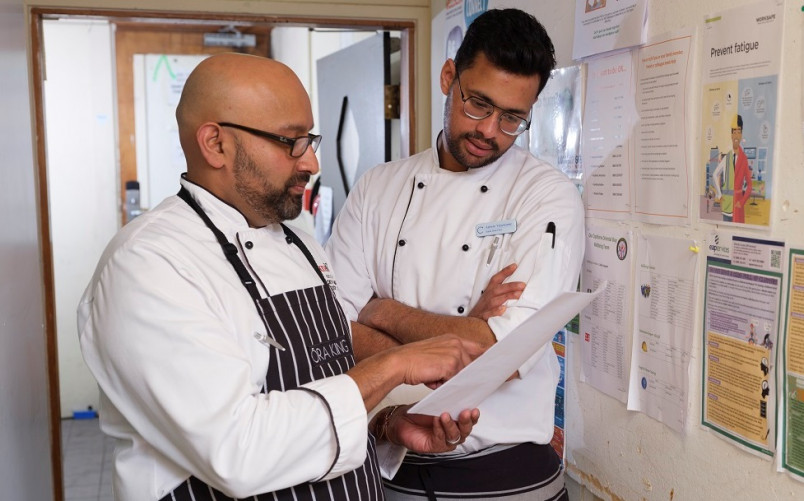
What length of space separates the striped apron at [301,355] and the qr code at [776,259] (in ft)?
2.45

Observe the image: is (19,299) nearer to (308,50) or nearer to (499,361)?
(499,361)

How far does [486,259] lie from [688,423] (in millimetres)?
510

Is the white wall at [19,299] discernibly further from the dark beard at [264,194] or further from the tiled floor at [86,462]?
the tiled floor at [86,462]

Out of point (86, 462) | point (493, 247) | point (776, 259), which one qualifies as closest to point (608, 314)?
point (493, 247)

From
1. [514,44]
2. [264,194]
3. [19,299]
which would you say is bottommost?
[19,299]

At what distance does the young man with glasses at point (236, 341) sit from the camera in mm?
1094

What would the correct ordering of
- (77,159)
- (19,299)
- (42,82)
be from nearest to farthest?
(19,299)
(42,82)
(77,159)

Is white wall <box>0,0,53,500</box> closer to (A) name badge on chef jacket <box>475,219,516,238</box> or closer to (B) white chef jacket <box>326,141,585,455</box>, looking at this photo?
(B) white chef jacket <box>326,141,585,455</box>

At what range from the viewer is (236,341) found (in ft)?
3.84

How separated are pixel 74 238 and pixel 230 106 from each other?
13.8 feet

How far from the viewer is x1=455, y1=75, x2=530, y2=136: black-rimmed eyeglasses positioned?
1.64 m

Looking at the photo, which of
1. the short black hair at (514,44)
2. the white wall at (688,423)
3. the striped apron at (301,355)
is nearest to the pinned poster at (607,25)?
the white wall at (688,423)

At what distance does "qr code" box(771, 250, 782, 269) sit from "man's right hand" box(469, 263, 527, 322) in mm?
445

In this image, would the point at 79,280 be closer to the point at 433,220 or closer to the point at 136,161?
the point at 136,161
